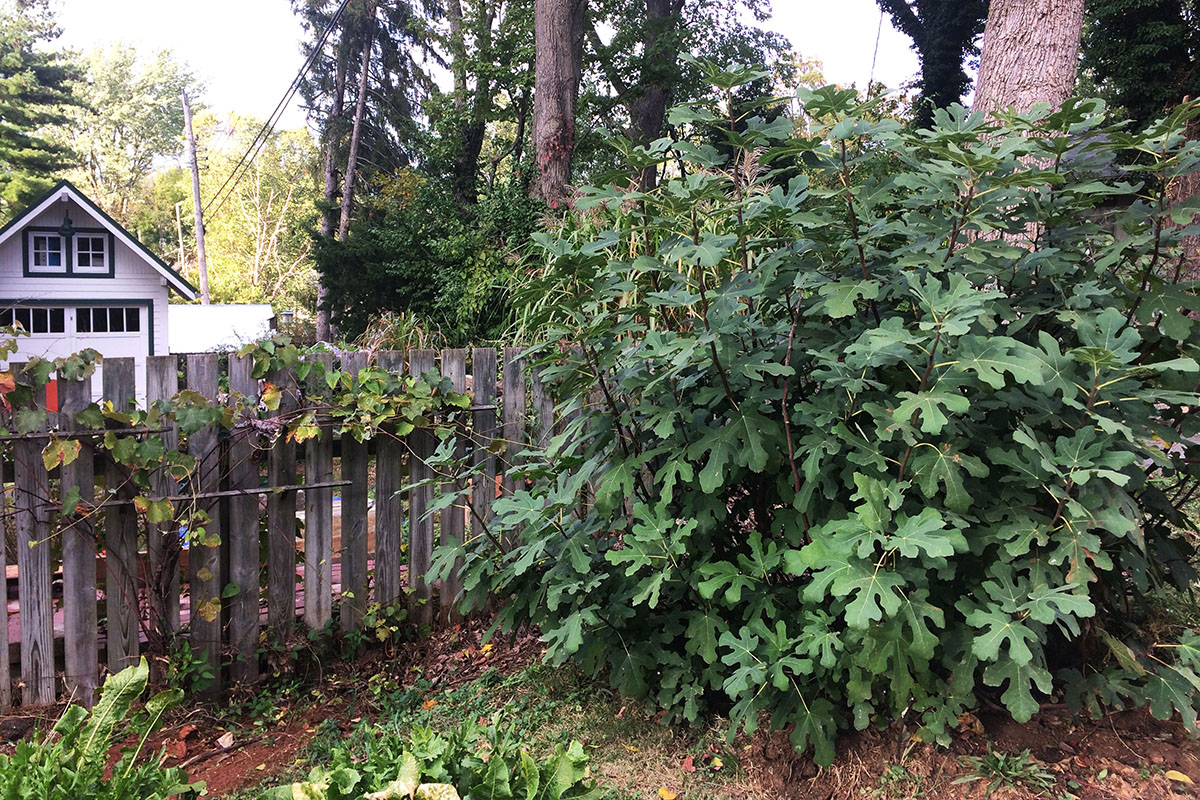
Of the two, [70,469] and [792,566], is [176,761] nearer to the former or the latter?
[70,469]

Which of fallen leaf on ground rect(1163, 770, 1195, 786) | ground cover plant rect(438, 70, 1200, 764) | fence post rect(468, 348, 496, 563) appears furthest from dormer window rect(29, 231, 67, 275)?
fallen leaf on ground rect(1163, 770, 1195, 786)

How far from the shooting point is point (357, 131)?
26031mm

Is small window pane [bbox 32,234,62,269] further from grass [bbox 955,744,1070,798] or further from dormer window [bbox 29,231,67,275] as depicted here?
grass [bbox 955,744,1070,798]

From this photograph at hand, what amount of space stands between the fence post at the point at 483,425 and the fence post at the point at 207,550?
117 cm

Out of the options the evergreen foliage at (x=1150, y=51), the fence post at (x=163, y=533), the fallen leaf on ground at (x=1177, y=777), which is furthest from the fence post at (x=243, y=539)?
the evergreen foliage at (x=1150, y=51)

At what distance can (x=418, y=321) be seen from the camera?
9.14 meters

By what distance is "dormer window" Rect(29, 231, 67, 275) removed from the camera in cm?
1786

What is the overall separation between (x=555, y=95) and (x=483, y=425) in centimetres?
813

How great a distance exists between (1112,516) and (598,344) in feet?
5.52

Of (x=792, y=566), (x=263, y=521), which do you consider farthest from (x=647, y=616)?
(x=263, y=521)

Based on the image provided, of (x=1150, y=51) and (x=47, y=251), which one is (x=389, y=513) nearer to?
(x=1150, y=51)

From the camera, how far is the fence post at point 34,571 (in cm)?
308

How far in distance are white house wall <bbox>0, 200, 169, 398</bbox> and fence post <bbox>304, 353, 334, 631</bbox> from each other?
17.4 m

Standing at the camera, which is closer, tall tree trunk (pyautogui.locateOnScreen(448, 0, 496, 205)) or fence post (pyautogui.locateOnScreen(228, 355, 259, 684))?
fence post (pyautogui.locateOnScreen(228, 355, 259, 684))
